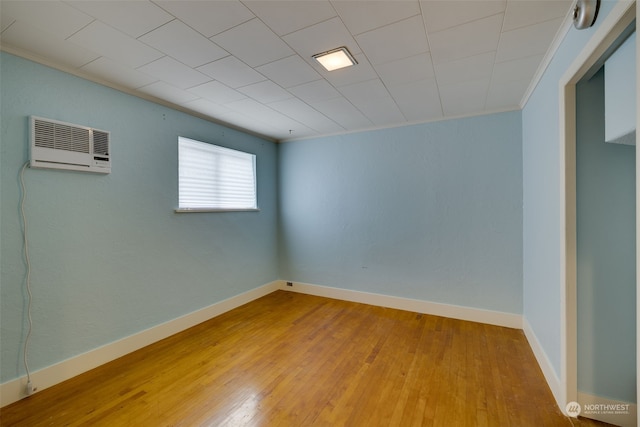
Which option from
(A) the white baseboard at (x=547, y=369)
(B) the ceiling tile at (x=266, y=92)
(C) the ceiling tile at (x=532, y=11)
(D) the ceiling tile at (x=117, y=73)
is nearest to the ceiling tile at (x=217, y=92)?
(B) the ceiling tile at (x=266, y=92)

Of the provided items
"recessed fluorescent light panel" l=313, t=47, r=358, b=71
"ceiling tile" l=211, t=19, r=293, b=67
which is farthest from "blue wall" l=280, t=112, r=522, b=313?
"ceiling tile" l=211, t=19, r=293, b=67

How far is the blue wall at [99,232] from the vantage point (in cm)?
196

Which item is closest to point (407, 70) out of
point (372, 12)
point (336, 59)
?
point (336, 59)

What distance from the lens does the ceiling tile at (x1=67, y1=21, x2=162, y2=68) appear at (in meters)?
1.75

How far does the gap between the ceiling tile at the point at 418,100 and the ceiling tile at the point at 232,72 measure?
135 centimetres

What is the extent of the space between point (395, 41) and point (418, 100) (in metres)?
1.17

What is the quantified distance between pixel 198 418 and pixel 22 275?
67.4 inches

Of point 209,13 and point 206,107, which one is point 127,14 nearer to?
point 209,13

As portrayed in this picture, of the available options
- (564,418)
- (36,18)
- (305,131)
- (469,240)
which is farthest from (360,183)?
(36,18)

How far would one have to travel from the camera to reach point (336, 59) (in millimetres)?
2074

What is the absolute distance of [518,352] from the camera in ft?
8.39

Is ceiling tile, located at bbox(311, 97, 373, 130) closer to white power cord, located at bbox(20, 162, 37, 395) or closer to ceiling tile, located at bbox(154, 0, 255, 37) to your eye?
ceiling tile, located at bbox(154, 0, 255, 37)

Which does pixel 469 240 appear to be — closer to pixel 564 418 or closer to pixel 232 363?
pixel 564 418

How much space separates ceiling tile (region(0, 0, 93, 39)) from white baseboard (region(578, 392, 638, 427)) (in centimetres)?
402
